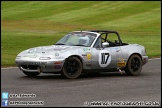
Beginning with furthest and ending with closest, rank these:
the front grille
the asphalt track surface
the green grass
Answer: the green grass → the front grille → the asphalt track surface

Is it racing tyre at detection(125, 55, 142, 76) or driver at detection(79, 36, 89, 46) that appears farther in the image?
racing tyre at detection(125, 55, 142, 76)

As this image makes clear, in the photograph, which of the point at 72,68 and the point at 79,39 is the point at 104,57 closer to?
the point at 79,39

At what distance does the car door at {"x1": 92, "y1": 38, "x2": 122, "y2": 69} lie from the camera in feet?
46.7

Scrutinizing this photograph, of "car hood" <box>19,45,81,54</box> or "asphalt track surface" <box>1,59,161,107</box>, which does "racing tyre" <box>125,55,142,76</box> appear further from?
"car hood" <box>19,45,81,54</box>

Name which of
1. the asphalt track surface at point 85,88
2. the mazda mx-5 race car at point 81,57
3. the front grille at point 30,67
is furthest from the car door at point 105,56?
the front grille at point 30,67

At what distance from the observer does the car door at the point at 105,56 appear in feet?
46.7

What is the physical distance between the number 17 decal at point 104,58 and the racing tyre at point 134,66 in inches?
28.5

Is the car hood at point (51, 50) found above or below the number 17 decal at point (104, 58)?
above

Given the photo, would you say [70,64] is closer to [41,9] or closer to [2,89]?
[2,89]

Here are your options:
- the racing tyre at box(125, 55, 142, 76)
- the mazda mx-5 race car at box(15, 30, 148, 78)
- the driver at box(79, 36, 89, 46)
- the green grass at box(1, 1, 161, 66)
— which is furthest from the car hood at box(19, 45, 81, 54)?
the green grass at box(1, 1, 161, 66)

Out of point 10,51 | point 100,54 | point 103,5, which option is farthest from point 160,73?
point 103,5

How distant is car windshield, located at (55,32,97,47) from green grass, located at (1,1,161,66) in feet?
33.4

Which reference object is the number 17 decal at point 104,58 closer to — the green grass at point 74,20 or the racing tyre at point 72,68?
the racing tyre at point 72,68

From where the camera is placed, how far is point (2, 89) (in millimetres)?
11180
